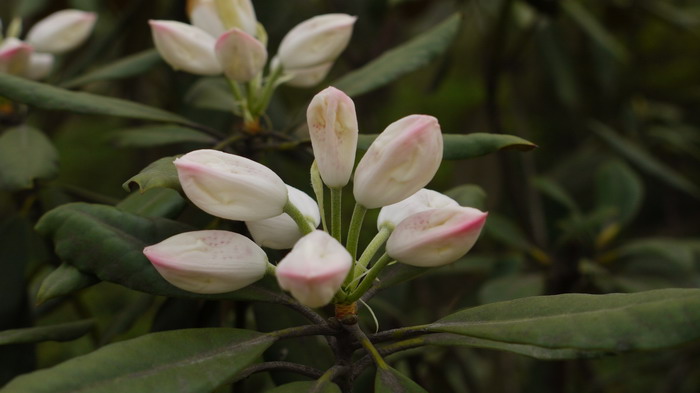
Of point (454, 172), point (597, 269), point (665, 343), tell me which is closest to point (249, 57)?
point (665, 343)

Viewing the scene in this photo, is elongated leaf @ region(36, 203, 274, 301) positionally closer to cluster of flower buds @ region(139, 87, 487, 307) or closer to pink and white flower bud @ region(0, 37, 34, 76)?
cluster of flower buds @ region(139, 87, 487, 307)

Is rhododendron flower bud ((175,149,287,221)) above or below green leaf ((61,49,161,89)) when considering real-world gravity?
above

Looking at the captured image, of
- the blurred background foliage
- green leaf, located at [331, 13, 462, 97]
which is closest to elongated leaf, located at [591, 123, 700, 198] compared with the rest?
the blurred background foliage

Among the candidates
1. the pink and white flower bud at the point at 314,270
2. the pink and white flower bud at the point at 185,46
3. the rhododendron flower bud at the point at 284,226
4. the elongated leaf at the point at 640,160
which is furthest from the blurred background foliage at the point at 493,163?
the pink and white flower bud at the point at 314,270

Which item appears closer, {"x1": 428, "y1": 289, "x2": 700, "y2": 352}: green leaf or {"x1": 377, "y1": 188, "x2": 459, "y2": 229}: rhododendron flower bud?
{"x1": 428, "y1": 289, "x2": 700, "y2": 352}: green leaf

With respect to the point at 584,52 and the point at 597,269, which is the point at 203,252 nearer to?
the point at 597,269

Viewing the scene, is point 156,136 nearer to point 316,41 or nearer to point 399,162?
point 316,41

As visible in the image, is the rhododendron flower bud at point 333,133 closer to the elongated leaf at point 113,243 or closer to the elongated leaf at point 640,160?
the elongated leaf at point 113,243
